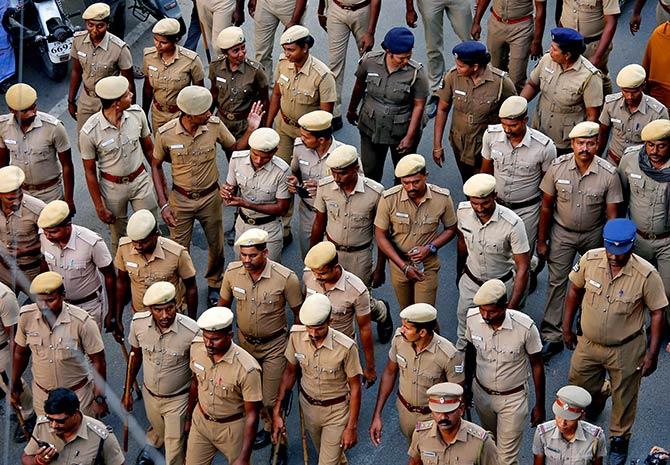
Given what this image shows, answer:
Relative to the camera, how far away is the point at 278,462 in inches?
401

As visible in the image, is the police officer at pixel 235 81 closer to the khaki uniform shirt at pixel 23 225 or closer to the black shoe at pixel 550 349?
the khaki uniform shirt at pixel 23 225

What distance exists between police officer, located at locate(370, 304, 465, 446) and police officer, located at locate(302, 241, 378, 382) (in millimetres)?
348

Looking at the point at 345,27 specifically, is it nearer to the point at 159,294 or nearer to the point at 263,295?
the point at 263,295

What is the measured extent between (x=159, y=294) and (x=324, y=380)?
3.85ft

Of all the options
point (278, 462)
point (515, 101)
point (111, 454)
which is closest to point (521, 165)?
point (515, 101)

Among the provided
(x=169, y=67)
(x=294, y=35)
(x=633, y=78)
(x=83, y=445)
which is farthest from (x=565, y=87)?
(x=83, y=445)

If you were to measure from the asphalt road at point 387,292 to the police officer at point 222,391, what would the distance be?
78 centimetres

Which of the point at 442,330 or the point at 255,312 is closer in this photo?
the point at 255,312

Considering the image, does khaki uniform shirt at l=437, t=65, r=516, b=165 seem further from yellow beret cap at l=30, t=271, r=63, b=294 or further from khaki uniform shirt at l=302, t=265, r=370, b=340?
yellow beret cap at l=30, t=271, r=63, b=294

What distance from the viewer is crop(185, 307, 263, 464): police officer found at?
9305 mm

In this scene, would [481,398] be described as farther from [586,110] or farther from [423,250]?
[586,110]

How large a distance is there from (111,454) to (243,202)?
2.46 metres

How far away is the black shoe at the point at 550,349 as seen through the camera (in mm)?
10883

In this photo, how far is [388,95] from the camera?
11828 millimetres
